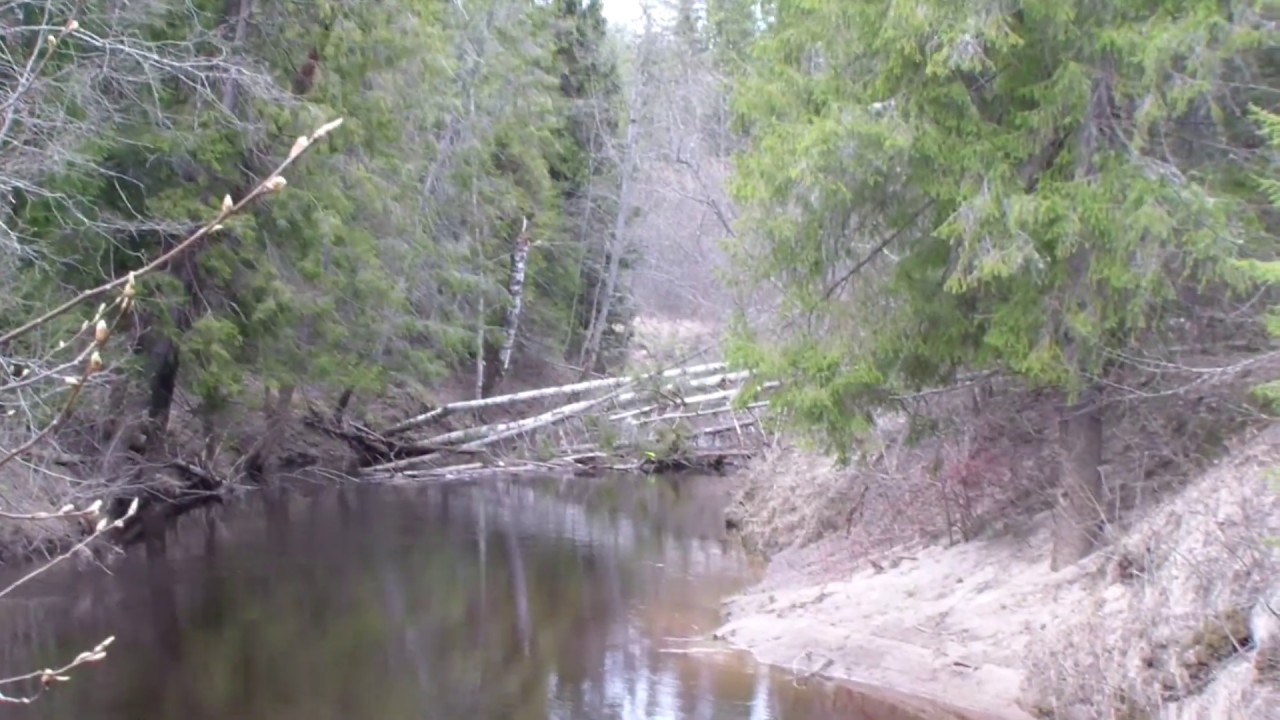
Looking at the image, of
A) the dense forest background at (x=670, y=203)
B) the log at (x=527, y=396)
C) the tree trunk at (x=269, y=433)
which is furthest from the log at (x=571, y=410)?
the tree trunk at (x=269, y=433)

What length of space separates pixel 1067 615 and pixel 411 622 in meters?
7.68

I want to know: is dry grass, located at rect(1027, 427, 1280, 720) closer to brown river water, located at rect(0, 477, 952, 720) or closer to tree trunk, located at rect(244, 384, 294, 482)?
brown river water, located at rect(0, 477, 952, 720)

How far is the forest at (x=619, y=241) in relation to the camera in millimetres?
9734

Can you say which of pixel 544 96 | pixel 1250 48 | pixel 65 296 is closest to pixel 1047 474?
pixel 1250 48

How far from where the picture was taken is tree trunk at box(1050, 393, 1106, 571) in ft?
37.4

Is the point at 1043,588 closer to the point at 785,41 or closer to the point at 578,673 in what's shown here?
the point at 578,673

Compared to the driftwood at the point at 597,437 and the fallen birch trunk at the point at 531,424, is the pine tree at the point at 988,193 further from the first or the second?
the fallen birch trunk at the point at 531,424

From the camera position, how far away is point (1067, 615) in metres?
10.0

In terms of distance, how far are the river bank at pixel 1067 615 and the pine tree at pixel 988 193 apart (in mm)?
898

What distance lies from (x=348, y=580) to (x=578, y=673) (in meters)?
5.16

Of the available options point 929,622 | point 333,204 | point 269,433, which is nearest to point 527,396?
point 269,433

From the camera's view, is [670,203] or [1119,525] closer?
[1119,525]

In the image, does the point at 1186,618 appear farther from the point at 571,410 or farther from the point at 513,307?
the point at 513,307

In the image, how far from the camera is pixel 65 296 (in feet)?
53.6
